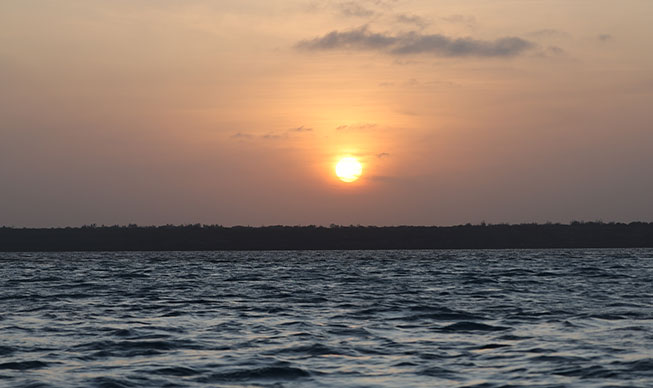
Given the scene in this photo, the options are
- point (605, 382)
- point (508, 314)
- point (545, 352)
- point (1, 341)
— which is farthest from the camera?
point (508, 314)

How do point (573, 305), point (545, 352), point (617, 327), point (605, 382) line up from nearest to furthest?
point (605, 382) < point (545, 352) < point (617, 327) < point (573, 305)

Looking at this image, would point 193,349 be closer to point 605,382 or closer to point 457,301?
point 605,382

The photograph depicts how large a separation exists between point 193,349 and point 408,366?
6781 mm

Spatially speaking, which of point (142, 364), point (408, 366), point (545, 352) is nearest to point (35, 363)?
point (142, 364)

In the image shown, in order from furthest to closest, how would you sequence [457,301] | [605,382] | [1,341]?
[457,301] → [1,341] → [605,382]

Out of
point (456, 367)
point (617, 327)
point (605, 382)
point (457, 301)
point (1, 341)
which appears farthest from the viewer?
point (457, 301)

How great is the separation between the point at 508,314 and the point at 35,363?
19.6 metres

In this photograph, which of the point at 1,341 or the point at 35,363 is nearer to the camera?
the point at 35,363

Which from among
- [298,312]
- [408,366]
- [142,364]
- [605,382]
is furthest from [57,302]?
[605,382]

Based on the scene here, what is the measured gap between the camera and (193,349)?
2598 centimetres

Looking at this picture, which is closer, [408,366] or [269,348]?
[408,366]

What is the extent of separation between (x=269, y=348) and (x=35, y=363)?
6.53m

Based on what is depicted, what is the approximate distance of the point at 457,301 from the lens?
4422 cm

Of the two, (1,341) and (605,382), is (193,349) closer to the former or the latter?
(1,341)
